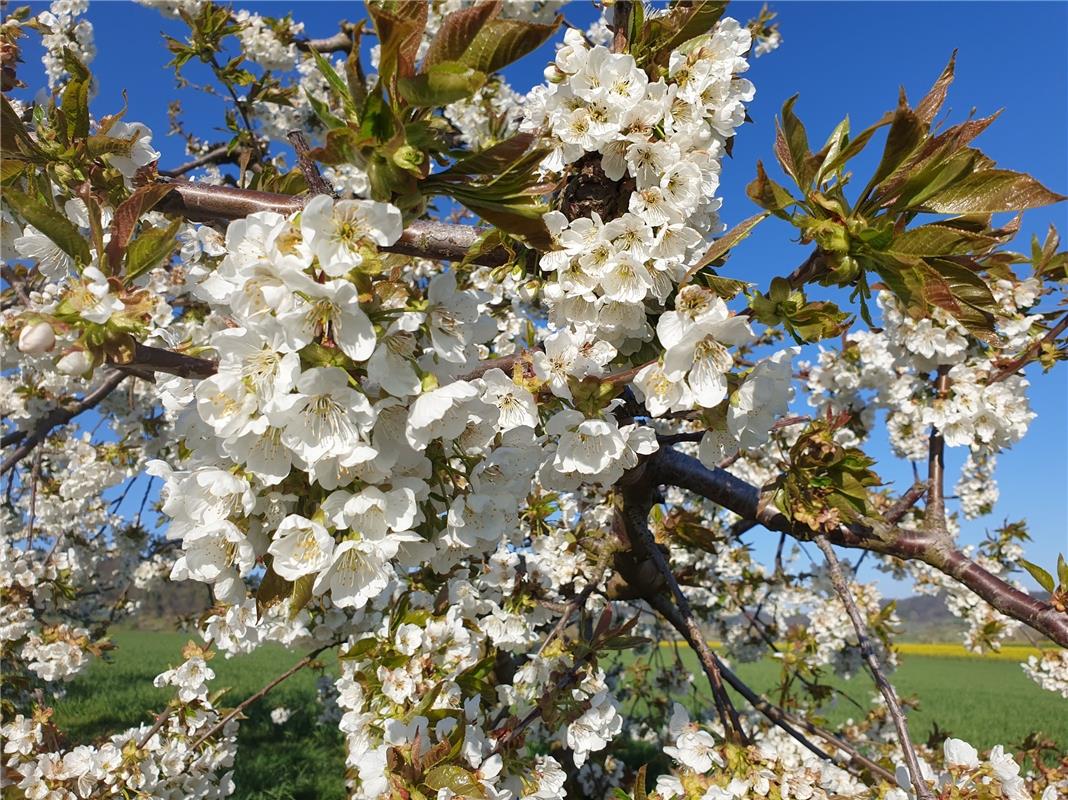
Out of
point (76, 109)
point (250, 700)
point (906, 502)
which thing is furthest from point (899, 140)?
point (250, 700)

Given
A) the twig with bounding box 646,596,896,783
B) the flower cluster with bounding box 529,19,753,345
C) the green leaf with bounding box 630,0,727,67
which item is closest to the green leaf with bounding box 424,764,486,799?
the twig with bounding box 646,596,896,783

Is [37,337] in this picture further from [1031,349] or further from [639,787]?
[1031,349]

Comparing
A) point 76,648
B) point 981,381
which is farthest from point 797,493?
point 76,648

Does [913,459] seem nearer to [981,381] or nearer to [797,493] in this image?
[981,381]

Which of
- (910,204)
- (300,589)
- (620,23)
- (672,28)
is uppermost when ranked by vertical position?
(620,23)

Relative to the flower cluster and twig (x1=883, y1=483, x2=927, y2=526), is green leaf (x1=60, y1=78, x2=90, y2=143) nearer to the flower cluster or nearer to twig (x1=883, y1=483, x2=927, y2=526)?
the flower cluster

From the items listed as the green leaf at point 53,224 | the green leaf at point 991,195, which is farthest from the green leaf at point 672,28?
the green leaf at point 53,224

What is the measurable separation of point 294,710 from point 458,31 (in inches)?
360

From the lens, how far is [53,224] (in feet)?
3.12

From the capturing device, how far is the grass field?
5.74 metres

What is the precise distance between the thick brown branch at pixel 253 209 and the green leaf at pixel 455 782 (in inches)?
39.8

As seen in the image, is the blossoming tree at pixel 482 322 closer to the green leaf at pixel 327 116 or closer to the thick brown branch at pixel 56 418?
the green leaf at pixel 327 116

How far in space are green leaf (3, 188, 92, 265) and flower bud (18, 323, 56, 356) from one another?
19 centimetres

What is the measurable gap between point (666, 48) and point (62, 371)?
3.70 feet
